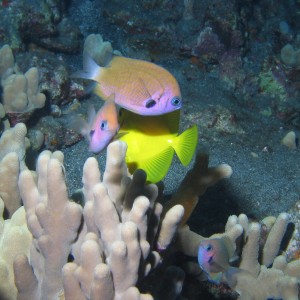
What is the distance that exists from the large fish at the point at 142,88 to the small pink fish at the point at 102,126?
9cm

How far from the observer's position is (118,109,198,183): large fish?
1.98 meters

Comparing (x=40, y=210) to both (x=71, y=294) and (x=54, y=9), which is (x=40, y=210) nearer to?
(x=71, y=294)

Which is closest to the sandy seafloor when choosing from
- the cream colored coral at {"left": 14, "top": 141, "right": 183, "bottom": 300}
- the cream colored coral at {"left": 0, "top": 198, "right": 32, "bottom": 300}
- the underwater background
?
the underwater background

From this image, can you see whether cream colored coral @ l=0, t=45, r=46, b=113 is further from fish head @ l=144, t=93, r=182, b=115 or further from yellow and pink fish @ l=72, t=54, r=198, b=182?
fish head @ l=144, t=93, r=182, b=115

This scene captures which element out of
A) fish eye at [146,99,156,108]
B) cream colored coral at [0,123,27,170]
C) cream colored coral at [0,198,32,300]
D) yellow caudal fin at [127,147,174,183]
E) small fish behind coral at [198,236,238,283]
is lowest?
small fish behind coral at [198,236,238,283]

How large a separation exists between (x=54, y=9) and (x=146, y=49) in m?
2.06

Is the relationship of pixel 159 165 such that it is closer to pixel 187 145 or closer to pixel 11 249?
pixel 187 145

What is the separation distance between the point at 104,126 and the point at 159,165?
42 centimetres

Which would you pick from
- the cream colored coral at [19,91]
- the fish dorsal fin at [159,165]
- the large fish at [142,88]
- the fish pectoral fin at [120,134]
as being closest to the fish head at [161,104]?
the large fish at [142,88]

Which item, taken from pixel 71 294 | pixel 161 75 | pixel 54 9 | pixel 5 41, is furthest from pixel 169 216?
pixel 54 9

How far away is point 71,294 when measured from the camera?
5.66ft

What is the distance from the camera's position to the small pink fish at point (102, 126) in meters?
1.68

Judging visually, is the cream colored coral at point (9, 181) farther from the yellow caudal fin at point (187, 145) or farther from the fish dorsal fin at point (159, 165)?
the yellow caudal fin at point (187, 145)

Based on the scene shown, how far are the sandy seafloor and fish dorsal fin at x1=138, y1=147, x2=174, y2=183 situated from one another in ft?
4.84
